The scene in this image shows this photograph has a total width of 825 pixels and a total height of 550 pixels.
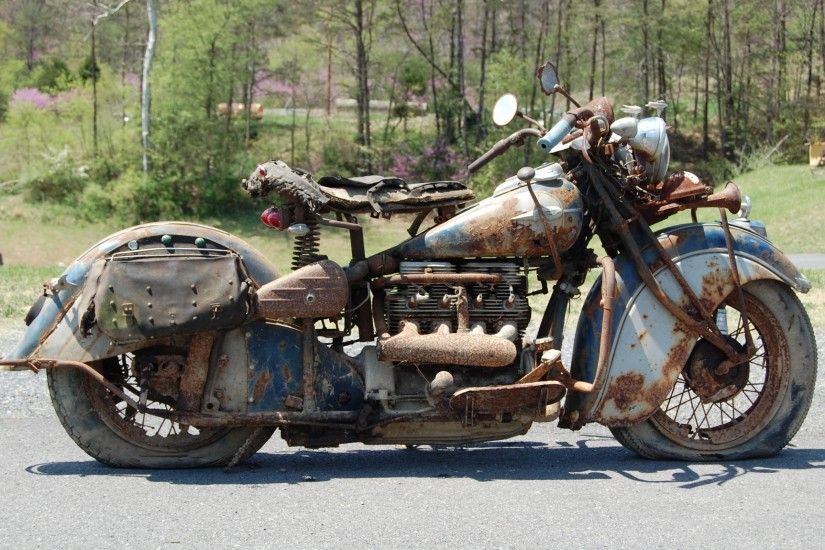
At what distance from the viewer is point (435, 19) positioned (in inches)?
1700

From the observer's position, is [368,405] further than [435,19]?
No

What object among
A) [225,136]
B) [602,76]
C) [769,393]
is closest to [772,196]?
[602,76]

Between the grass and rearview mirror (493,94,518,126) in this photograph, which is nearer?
rearview mirror (493,94,518,126)

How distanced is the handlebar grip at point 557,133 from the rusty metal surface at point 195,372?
198 centimetres

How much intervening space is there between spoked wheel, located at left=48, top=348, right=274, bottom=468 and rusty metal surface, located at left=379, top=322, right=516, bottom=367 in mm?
876

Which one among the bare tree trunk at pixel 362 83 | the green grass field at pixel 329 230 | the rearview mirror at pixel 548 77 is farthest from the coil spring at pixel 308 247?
the bare tree trunk at pixel 362 83

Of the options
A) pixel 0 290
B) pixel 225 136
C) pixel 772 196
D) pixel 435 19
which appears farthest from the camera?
pixel 435 19

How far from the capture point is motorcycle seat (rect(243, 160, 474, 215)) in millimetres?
5723

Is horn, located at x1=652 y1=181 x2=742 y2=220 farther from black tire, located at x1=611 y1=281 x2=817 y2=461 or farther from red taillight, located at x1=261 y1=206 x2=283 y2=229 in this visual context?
red taillight, located at x1=261 y1=206 x2=283 y2=229

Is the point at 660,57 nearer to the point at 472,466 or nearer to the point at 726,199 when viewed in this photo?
the point at 726,199

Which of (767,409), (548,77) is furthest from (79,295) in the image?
(767,409)

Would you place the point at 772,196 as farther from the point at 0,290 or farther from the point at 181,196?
the point at 0,290

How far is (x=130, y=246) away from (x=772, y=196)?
90.3ft

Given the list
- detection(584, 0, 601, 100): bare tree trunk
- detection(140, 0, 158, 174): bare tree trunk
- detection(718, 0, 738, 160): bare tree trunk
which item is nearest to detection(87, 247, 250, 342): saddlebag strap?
detection(140, 0, 158, 174): bare tree trunk
